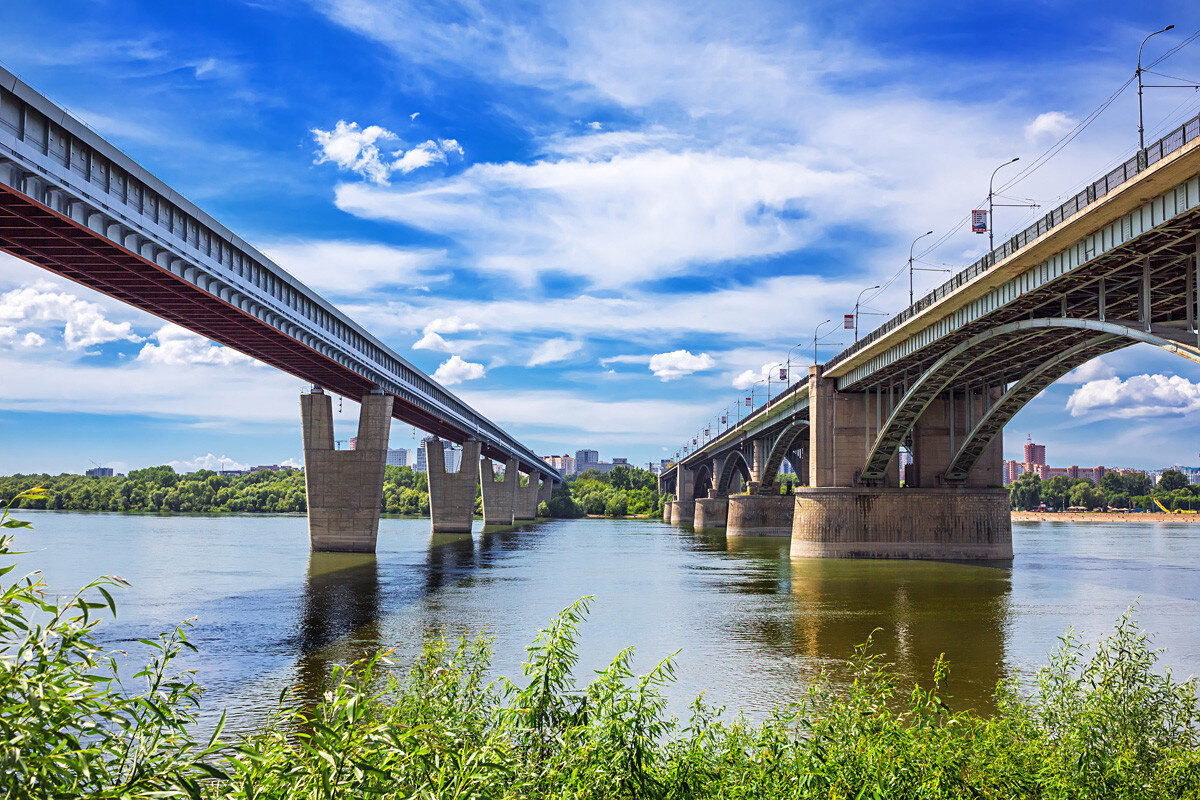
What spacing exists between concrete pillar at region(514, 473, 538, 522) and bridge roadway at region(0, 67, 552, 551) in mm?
69613

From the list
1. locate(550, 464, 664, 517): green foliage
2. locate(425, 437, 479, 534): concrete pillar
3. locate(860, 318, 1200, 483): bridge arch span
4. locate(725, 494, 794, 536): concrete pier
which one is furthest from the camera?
locate(550, 464, 664, 517): green foliage

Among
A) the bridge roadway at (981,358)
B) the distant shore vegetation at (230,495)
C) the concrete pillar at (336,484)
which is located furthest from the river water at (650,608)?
the distant shore vegetation at (230,495)

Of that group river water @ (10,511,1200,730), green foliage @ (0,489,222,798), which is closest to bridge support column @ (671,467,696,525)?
river water @ (10,511,1200,730)

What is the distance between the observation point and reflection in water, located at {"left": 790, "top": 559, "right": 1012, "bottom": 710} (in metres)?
20.7

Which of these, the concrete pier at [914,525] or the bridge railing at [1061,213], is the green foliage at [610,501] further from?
the bridge railing at [1061,213]

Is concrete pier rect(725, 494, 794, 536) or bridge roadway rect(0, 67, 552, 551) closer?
bridge roadway rect(0, 67, 552, 551)

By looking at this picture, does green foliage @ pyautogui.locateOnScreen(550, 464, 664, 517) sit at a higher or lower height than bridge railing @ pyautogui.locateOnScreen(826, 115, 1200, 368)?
lower

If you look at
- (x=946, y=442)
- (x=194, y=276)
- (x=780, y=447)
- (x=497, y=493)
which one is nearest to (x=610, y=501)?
(x=497, y=493)

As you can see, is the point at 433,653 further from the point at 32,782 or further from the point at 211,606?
the point at 211,606

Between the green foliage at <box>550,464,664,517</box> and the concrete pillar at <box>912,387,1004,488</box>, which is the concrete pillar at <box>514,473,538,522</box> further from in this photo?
the concrete pillar at <box>912,387,1004,488</box>

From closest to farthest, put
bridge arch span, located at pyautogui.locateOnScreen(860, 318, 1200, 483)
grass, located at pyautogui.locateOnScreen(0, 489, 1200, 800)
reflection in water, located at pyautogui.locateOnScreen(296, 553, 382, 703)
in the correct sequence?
grass, located at pyautogui.locateOnScreen(0, 489, 1200, 800) < reflection in water, located at pyautogui.locateOnScreen(296, 553, 382, 703) < bridge arch span, located at pyautogui.locateOnScreen(860, 318, 1200, 483)

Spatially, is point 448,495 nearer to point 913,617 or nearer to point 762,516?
point 762,516

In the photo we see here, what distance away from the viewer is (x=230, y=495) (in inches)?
5743

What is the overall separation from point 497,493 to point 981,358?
85.3 meters
